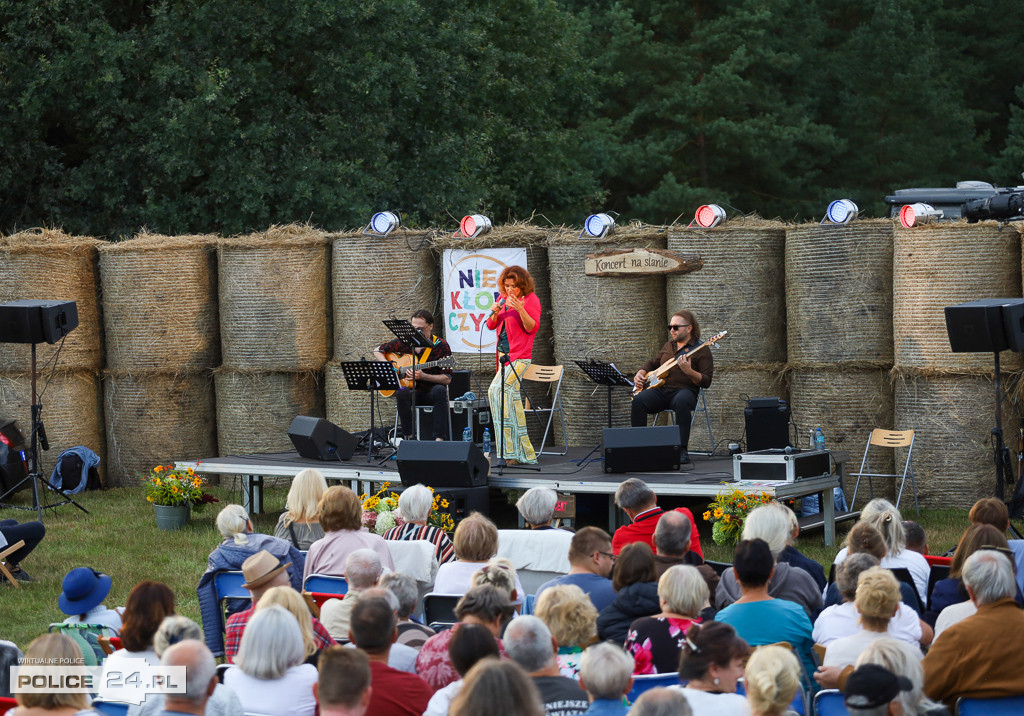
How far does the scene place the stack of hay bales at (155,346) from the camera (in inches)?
540

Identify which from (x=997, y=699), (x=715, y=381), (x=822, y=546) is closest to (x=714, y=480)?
(x=822, y=546)

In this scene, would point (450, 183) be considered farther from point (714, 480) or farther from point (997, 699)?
point (997, 699)

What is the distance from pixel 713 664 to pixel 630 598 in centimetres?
110

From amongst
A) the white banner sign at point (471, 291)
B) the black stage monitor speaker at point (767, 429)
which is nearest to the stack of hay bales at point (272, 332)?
the white banner sign at point (471, 291)

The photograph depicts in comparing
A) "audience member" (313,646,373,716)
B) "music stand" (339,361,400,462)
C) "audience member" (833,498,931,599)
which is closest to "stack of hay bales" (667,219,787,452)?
"music stand" (339,361,400,462)

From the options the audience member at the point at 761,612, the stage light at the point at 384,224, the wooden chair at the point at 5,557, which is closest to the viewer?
the audience member at the point at 761,612

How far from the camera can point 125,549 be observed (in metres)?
10.6

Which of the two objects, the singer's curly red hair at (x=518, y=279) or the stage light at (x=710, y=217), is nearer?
the singer's curly red hair at (x=518, y=279)

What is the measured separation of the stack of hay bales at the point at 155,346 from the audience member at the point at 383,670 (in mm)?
9494

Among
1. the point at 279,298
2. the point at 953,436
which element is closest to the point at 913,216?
the point at 953,436

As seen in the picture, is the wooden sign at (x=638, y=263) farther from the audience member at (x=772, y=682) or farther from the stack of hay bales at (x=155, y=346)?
the audience member at (x=772, y=682)

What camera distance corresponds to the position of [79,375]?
13.8 meters

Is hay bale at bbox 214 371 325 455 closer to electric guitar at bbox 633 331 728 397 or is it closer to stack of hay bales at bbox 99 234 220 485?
stack of hay bales at bbox 99 234 220 485

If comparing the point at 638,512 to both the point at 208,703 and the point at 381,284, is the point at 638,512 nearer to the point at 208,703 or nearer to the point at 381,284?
the point at 208,703
